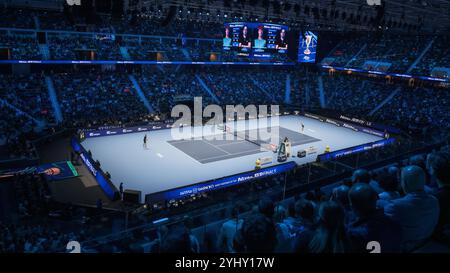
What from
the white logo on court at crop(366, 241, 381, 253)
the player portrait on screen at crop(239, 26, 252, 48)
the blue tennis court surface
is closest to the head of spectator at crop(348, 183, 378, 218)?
the white logo on court at crop(366, 241, 381, 253)

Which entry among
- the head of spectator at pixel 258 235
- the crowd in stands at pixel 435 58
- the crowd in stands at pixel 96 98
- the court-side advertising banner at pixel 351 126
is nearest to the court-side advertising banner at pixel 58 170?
the crowd in stands at pixel 96 98

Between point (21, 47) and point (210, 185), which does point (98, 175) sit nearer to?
point (210, 185)

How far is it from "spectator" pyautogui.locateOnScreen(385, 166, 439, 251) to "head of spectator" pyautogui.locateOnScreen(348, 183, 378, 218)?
41 centimetres

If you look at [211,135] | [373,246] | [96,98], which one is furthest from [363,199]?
[96,98]

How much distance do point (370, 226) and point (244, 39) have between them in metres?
29.0

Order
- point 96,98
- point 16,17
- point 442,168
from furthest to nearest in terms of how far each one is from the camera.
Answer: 1. point 16,17
2. point 96,98
3. point 442,168

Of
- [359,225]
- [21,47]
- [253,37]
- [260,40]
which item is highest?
[253,37]

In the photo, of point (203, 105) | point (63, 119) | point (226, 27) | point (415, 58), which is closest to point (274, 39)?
point (226, 27)

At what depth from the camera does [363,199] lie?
10.8 ft

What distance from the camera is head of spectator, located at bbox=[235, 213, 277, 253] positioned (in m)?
2.85

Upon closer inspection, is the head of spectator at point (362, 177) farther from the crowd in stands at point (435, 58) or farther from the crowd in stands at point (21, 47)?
the crowd in stands at point (435, 58)

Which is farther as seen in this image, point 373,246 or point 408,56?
point 408,56

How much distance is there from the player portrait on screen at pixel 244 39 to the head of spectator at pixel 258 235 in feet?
96.3

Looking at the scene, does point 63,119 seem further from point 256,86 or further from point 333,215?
point 333,215
